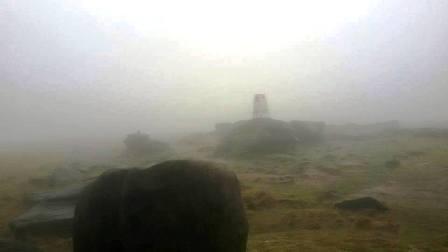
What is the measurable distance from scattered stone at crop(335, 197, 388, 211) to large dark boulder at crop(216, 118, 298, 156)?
1441 cm

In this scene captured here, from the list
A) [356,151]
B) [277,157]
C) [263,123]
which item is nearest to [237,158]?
[277,157]

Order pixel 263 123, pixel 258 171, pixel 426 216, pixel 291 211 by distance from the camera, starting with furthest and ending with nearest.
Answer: pixel 263 123 → pixel 258 171 → pixel 291 211 → pixel 426 216

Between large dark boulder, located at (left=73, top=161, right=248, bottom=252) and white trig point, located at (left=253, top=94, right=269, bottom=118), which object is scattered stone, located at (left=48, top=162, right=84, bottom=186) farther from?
white trig point, located at (left=253, top=94, right=269, bottom=118)

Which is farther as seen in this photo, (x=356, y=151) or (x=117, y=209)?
(x=356, y=151)

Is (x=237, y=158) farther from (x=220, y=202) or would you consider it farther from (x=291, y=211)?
(x=220, y=202)

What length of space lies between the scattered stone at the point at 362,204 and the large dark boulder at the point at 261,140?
14.4 m

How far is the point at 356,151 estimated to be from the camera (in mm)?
26656

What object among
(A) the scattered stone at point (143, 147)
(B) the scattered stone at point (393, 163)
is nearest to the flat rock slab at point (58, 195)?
(B) the scattered stone at point (393, 163)

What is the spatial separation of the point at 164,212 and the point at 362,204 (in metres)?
8.28

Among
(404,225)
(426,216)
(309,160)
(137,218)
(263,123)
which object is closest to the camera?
(137,218)

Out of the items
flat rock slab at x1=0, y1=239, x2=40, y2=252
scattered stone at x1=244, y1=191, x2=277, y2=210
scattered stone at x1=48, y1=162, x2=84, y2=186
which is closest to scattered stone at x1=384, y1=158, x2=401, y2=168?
scattered stone at x1=244, y1=191, x2=277, y2=210

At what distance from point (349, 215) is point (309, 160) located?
11701mm

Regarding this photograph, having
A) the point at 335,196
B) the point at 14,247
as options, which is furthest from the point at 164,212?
the point at 335,196

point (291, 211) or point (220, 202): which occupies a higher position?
point (220, 202)
